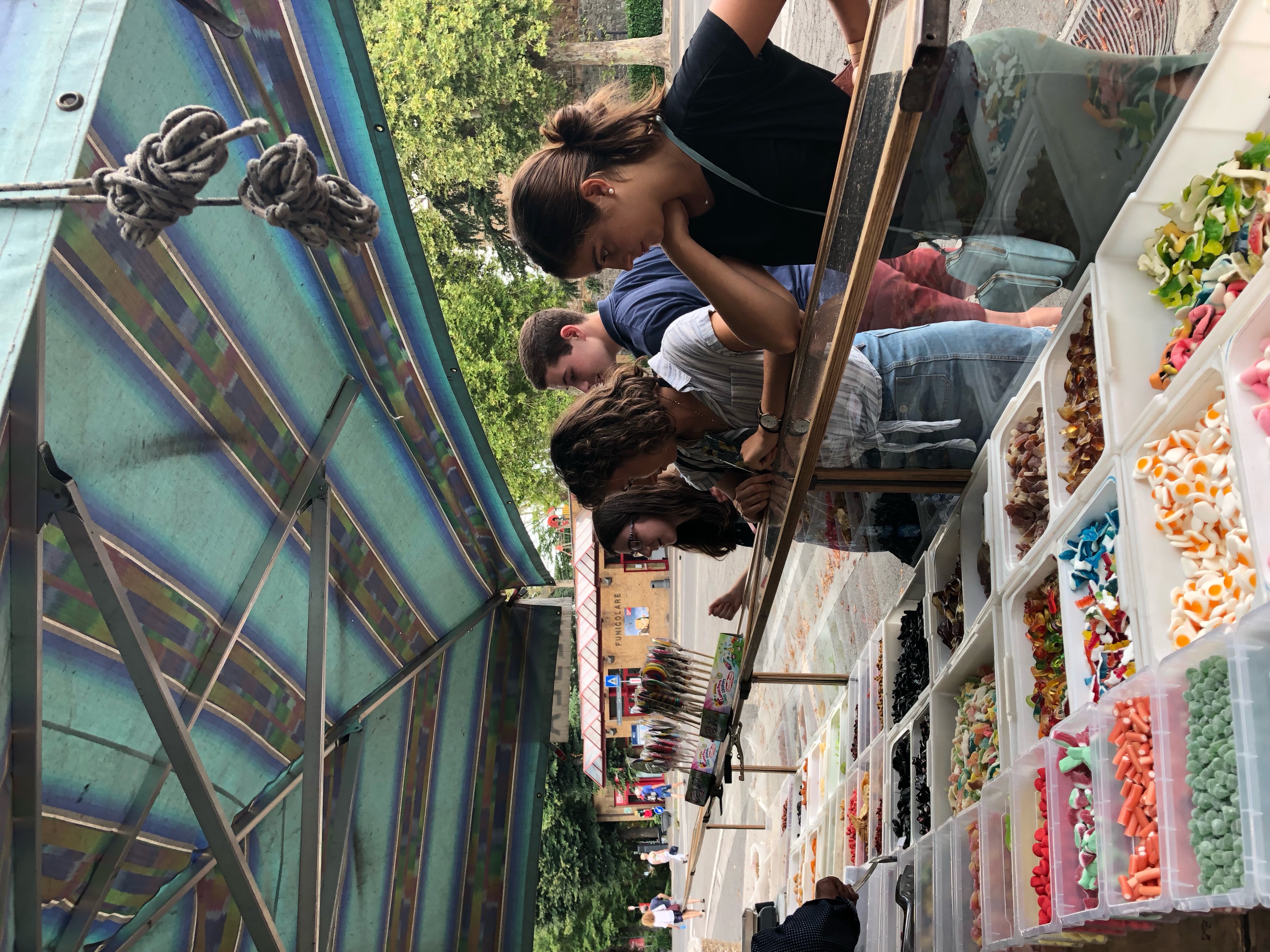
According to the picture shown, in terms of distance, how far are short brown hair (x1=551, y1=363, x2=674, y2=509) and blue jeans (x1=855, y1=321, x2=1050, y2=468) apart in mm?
476

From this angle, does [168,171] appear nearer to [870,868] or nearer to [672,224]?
[672,224]

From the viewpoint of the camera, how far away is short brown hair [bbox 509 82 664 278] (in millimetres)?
1454

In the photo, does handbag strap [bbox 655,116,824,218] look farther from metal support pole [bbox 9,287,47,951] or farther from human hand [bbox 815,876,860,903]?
human hand [bbox 815,876,860,903]

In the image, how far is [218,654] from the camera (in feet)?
5.79

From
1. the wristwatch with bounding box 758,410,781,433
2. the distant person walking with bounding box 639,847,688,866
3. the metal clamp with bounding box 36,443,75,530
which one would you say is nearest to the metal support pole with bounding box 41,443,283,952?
the metal clamp with bounding box 36,443,75,530

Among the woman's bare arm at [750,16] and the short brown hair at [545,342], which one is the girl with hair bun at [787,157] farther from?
the short brown hair at [545,342]

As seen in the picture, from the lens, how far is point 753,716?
6.46 meters

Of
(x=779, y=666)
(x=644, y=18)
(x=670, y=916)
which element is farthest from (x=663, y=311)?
(x=644, y=18)

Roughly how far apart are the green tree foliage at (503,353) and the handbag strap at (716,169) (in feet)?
34.9

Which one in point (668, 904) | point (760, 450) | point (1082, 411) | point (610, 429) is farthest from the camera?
point (668, 904)

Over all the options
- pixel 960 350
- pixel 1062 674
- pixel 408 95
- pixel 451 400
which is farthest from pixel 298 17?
pixel 408 95

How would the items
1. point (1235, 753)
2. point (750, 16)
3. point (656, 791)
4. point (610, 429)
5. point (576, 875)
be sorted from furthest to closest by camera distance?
point (656, 791), point (576, 875), point (610, 429), point (750, 16), point (1235, 753)

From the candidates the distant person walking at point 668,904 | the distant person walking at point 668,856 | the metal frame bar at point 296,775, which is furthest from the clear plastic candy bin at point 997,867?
the distant person walking at point 668,856

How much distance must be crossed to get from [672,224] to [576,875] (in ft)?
45.6
